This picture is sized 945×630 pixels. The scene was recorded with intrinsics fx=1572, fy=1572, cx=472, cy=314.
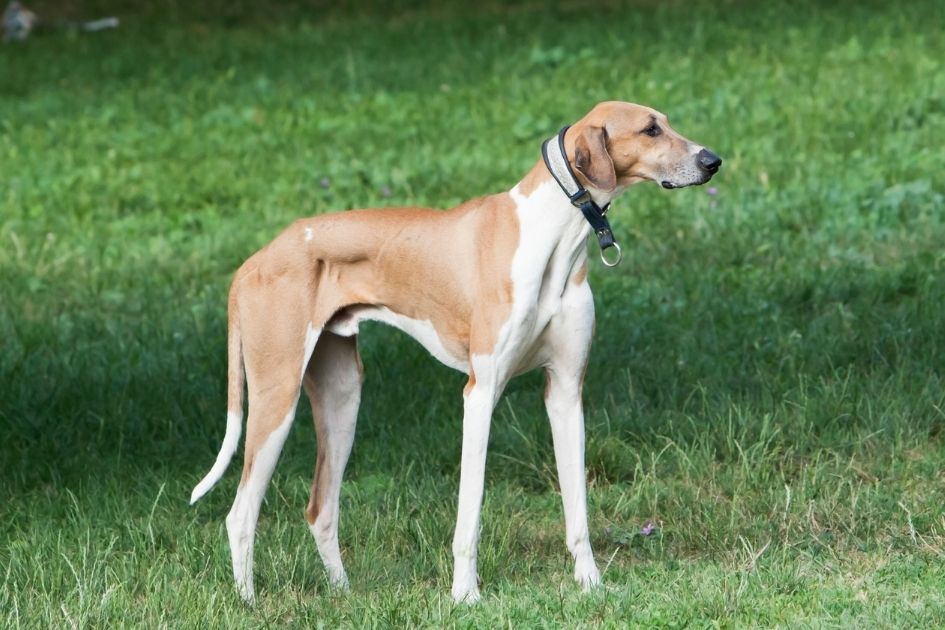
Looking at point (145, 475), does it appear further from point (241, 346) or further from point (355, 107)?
point (355, 107)

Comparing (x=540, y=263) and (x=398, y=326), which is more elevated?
(x=540, y=263)

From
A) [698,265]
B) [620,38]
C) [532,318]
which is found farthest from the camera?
[620,38]

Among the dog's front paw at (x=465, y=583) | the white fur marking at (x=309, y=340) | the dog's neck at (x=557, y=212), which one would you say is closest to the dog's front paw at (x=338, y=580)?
the dog's front paw at (x=465, y=583)

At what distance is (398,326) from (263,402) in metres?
0.54

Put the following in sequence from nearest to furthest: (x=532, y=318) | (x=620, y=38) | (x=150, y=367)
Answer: (x=532, y=318)
(x=150, y=367)
(x=620, y=38)

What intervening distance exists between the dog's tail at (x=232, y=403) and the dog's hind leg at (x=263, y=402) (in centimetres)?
8

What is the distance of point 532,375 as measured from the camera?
25.4 ft

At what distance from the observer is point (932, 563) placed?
5.32 metres

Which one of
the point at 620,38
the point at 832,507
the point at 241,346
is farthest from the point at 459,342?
the point at 620,38

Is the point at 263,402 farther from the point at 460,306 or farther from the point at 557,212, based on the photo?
the point at 557,212

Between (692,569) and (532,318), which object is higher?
(532,318)

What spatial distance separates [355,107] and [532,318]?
29.5 ft

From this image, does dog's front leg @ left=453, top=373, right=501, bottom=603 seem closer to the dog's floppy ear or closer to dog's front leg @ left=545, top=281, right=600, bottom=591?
dog's front leg @ left=545, top=281, right=600, bottom=591

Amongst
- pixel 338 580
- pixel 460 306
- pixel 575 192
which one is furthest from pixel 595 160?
pixel 338 580
